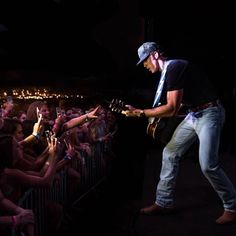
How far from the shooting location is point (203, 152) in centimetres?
436

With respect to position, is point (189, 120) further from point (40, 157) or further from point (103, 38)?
point (103, 38)

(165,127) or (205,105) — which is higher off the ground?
(205,105)

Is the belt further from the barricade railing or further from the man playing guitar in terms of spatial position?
the barricade railing

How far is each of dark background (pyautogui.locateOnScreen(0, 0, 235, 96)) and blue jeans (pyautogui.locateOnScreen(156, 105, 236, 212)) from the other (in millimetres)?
7656

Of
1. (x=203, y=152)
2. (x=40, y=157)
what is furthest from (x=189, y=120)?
(x=40, y=157)

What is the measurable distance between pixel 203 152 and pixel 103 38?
14.2 metres

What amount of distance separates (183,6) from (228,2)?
1.85 metres

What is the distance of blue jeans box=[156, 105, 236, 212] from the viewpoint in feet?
14.3

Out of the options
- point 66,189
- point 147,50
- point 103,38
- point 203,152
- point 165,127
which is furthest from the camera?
point 103,38

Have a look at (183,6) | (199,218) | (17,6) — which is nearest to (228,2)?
(183,6)

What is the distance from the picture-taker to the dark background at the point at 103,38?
12500mm

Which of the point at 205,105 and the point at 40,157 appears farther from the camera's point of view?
the point at 205,105

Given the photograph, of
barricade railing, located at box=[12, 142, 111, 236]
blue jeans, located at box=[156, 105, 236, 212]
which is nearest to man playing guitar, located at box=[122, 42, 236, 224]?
blue jeans, located at box=[156, 105, 236, 212]

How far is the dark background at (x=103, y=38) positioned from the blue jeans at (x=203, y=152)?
7.66 metres
